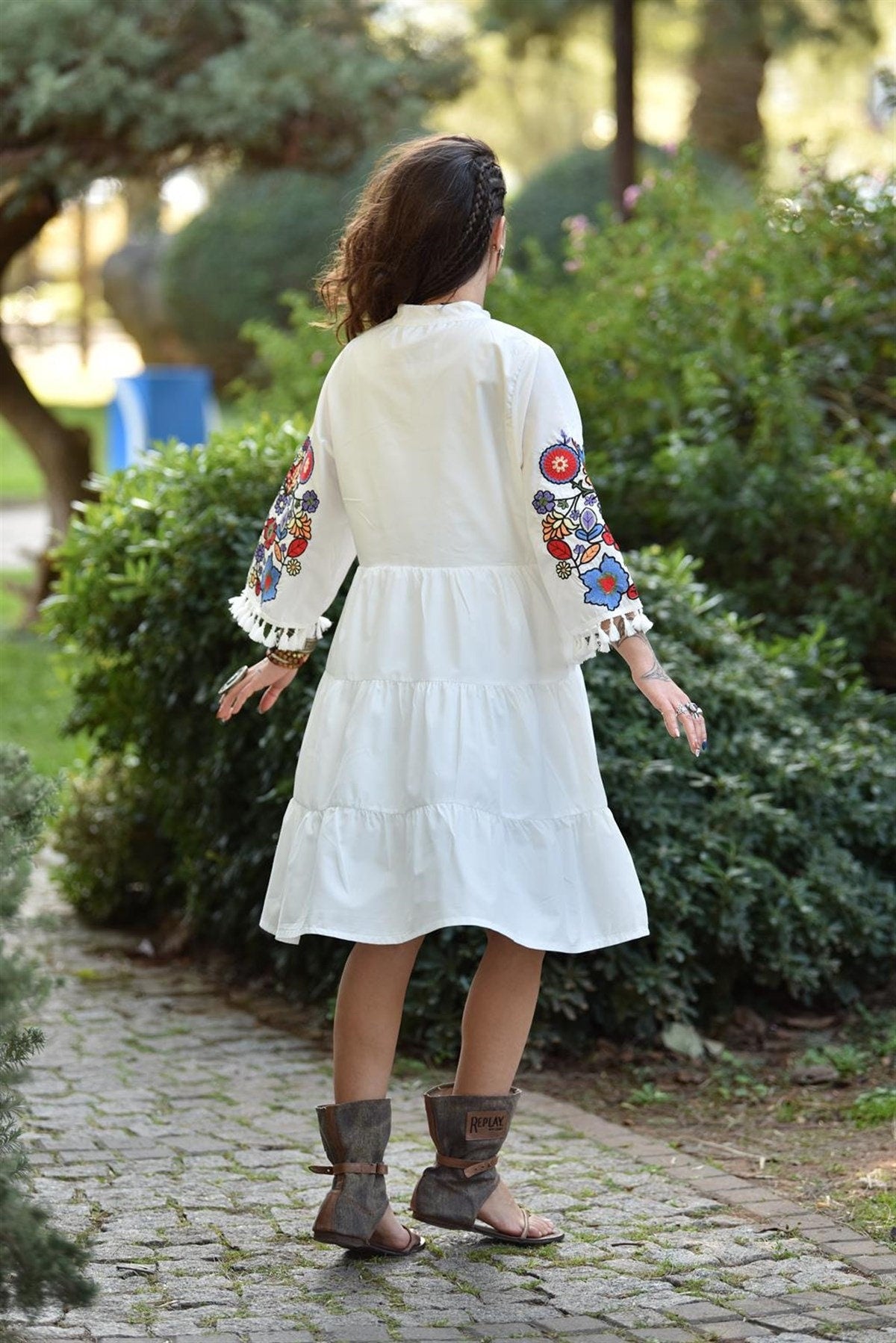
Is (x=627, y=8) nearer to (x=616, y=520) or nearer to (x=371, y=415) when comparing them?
(x=616, y=520)

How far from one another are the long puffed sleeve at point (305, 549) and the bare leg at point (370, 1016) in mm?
554

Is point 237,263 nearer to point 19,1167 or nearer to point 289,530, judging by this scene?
point 289,530

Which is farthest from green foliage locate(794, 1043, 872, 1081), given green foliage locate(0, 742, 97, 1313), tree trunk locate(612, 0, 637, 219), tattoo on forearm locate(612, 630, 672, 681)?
tree trunk locate(612, 0, 637, 219)

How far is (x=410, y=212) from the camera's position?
288 cm

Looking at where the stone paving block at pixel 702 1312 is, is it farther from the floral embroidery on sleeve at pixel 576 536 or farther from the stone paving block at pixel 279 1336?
the floral embroidery on sleeve at pixel 576 536

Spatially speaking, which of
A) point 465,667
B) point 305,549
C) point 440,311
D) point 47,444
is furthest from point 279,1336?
point 47,444

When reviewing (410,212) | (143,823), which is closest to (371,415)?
(410,212)

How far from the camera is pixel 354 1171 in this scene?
288 cm

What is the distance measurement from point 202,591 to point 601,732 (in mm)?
1159

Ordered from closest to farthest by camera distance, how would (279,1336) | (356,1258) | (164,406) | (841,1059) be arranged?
1. (279,1336)
2. (356,1258)
3. (841,1059)
4. (164,406)

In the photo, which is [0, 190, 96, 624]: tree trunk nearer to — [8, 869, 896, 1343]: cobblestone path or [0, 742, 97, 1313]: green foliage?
[8, 869, 896, 1343]: cobblestone path

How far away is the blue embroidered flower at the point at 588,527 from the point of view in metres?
2.75

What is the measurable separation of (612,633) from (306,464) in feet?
2.08

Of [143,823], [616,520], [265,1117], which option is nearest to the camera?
[265,1117]
